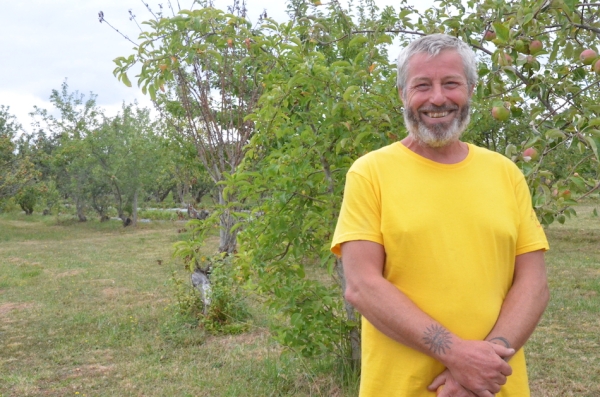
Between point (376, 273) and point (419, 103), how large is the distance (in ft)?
1.75

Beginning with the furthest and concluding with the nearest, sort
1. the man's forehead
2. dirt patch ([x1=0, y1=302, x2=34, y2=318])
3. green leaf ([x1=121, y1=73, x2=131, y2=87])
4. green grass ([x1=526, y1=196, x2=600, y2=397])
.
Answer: dirt patch ([x1=0, y1=302, x2=34, y2=318]), green grass ([x1=526, y1=196, x2=600, y2=397]), green leaf ([x1=121, y1=73, x2=131, y2=87]), the man's forehead

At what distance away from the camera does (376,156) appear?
1815mm

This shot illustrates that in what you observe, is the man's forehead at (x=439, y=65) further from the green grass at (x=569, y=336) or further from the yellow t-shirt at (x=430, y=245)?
the green grass at (x=569, y=336)

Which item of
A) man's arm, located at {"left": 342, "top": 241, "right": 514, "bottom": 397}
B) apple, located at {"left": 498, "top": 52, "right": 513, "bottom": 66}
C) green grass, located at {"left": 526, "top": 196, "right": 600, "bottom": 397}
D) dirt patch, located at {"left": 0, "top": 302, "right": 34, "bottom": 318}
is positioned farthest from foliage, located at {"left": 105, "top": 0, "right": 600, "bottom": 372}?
dirt patch, located at {"left": 0, "top": 302, "right": 34, "bottom": 318}

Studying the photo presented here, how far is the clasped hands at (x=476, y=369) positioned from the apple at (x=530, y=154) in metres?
1.12

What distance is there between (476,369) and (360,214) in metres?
0.52

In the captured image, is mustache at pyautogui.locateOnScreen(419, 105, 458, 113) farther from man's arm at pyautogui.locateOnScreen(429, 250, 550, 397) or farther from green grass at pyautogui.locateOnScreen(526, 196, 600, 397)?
green grass at pyautogui.locateOnScreen(526, 196, 600, 397)

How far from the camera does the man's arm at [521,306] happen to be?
5.54 feet

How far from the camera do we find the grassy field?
4.83 m

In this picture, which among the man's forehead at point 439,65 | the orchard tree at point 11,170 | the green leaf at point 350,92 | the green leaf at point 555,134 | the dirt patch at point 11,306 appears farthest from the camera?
the orchard tree at point 11,170

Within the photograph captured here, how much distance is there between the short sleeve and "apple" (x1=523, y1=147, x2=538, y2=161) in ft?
3.42

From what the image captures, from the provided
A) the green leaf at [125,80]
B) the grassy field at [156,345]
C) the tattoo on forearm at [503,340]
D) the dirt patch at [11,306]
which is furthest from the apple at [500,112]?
the dirt patch at [11,306]

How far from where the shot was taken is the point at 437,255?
169 centimetres

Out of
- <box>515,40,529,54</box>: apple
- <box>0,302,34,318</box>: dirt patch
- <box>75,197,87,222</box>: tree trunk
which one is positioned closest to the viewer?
<box>515,40,529,54</box>: apple
